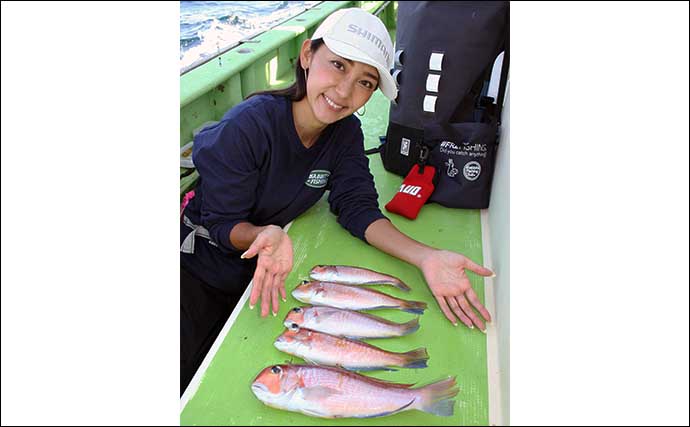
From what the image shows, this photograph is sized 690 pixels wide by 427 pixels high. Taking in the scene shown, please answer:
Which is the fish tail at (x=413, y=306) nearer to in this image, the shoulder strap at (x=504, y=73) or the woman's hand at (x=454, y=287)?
the woman's hand at (x=454, y=287)

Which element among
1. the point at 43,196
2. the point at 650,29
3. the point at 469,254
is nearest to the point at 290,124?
the point at 469,254

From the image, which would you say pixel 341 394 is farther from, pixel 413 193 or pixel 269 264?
pixel 413 193

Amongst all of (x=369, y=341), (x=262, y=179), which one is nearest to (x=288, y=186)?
(x=262, y=179)

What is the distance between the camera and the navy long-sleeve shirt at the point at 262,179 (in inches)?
78.2

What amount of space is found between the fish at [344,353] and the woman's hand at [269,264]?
0.17 metres

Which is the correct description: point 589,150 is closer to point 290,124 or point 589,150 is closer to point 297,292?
point 297,292

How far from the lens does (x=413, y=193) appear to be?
2.51 meters

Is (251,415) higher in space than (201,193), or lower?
lower

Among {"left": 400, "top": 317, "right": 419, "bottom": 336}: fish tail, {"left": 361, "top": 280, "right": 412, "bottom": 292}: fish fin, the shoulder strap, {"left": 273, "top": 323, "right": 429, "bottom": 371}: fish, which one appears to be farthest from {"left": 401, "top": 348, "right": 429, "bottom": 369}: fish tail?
the shoulder strap

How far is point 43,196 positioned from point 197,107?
2609 millimetres

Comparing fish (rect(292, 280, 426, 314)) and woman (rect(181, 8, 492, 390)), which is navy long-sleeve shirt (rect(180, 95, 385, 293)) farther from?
fish (rect(292, 280, 426, 314))

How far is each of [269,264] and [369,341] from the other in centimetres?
35

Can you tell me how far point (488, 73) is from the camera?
2.61 m

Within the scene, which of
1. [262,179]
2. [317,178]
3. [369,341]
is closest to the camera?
[369,341]
